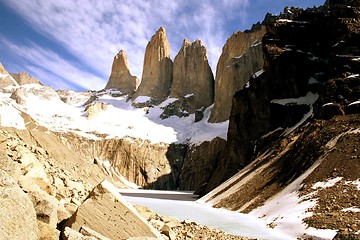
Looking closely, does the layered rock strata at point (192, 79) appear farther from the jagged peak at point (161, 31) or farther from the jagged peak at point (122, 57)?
the jagged peak at point (122, 57)

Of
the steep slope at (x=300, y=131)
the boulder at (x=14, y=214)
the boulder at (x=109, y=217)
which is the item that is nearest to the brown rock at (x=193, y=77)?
the steep slope at (x=300, y=131)

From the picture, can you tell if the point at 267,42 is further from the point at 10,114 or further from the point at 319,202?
the point at 10,114

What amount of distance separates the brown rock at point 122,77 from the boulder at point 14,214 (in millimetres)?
175090

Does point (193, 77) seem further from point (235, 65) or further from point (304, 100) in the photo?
point (304, 100)

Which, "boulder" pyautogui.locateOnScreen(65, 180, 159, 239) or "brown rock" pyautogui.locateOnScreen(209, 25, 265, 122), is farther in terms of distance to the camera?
"brown rock" pyautogui.locateOnScreen(209, 25, 265, 122)

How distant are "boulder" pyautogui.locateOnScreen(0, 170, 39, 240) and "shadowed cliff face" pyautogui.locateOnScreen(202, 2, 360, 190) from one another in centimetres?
4317

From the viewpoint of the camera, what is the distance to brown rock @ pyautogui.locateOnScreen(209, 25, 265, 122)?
114 m

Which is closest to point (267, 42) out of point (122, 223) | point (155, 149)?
point (122, 223)

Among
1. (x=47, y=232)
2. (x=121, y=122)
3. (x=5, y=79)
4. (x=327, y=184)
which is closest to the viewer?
(x=47, y=232)

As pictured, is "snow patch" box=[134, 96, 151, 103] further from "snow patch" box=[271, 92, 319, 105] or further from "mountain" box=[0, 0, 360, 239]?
"snow patch" box=[271, 92, 319, 105]

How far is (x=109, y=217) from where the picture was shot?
347 inches

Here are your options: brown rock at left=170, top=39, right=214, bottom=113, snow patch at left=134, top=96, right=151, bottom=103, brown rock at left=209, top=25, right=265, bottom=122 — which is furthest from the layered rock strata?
brown rock at left=209, top=25, right=265, bottom=122

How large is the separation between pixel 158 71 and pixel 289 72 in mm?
109471

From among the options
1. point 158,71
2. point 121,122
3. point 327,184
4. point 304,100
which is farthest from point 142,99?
point 327,184
